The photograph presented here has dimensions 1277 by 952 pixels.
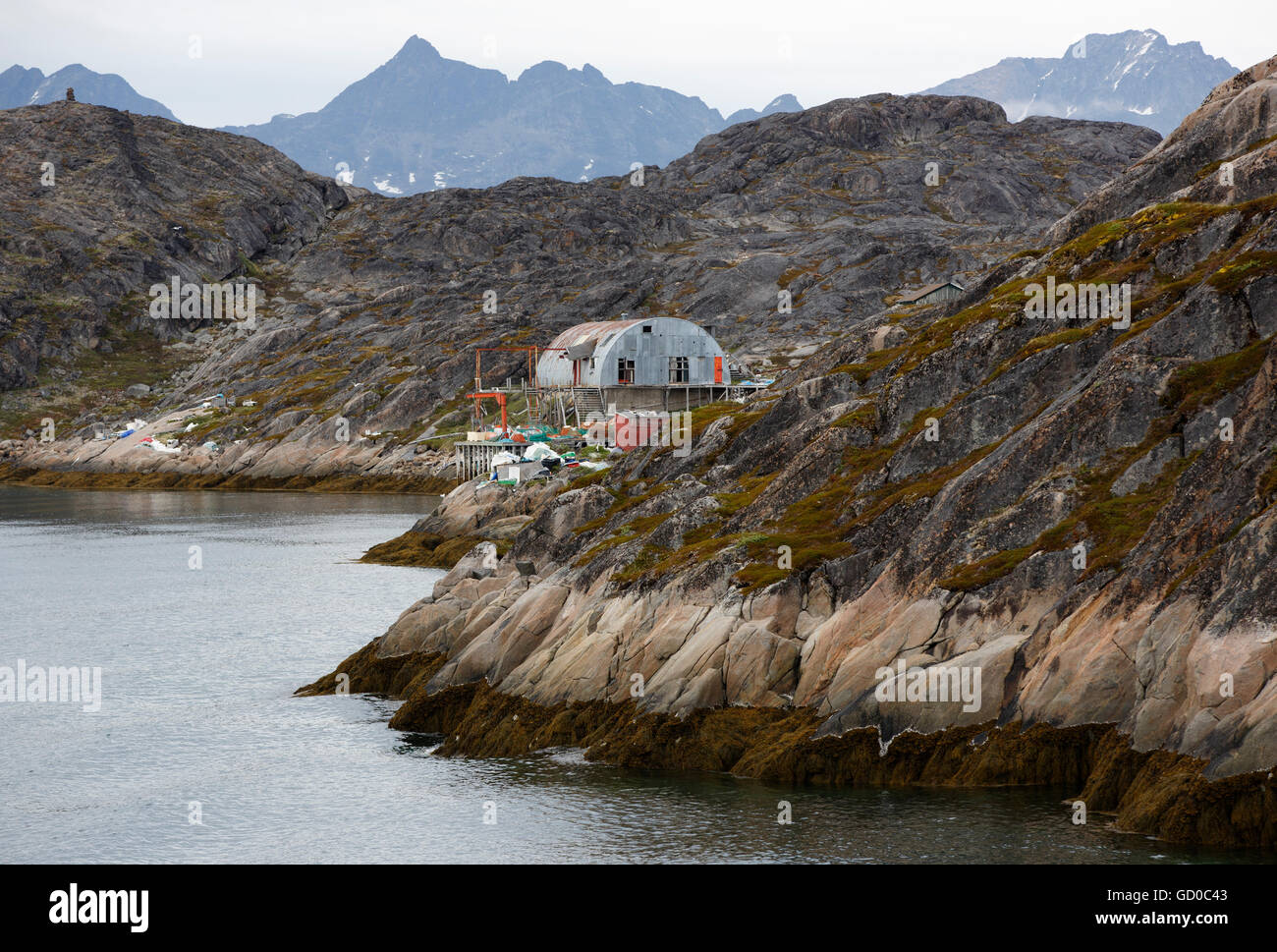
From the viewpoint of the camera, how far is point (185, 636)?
80.8m

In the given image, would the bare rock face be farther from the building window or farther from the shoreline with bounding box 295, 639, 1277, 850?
the building window

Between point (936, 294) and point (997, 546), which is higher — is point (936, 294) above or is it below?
above

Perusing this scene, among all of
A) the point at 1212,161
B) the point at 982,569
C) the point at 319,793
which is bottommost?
the point at 319,793

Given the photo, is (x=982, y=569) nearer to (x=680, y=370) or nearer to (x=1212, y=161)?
(x=1212, y=161)

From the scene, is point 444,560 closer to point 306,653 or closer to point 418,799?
point 306,653

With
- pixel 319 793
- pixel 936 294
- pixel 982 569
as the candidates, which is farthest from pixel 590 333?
pixel 982 569

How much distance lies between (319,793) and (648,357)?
108m

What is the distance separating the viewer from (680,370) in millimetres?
152500

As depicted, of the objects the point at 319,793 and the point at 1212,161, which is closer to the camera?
the point at 319,793

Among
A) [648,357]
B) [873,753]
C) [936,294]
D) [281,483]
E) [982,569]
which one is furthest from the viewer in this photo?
[281,483]

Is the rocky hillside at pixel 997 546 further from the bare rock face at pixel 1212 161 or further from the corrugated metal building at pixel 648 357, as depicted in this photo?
the corrugated metal building at pixel 648 357

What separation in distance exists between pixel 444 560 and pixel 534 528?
32031 mm
